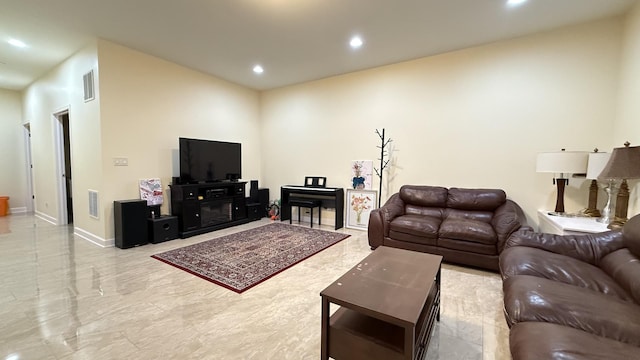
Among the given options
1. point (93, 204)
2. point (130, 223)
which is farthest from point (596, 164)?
point (93, 204)

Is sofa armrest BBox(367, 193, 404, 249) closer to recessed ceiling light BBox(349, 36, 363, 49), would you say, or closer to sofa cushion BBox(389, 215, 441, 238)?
sofa cushion BBox(389, 215, 441, 238)

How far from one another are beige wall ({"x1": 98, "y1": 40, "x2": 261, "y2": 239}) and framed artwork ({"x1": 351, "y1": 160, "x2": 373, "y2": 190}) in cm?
277

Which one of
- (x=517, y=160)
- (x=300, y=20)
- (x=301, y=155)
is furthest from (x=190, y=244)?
(x=517, y=160)

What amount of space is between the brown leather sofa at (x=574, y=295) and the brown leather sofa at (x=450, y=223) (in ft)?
1.96

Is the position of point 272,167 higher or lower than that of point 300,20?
lower

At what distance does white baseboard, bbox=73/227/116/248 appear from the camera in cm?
382

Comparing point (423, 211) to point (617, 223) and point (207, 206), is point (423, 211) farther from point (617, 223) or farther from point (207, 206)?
point (207, 206)

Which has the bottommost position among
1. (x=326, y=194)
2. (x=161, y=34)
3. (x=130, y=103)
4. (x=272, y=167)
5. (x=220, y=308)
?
(x=220, y=308)

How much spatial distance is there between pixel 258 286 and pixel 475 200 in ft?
9.87

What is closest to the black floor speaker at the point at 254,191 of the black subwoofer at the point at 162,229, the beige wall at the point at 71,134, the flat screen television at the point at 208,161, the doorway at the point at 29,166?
the flat screen television at the point at 208,161

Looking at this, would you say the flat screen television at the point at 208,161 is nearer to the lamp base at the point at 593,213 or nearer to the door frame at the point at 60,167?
the door frame at the point at 60,167

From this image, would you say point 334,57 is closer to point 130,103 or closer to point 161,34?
point 161,34

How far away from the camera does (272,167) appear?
614 centimetres

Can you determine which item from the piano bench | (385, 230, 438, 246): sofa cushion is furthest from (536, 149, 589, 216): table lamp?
the piano bench
